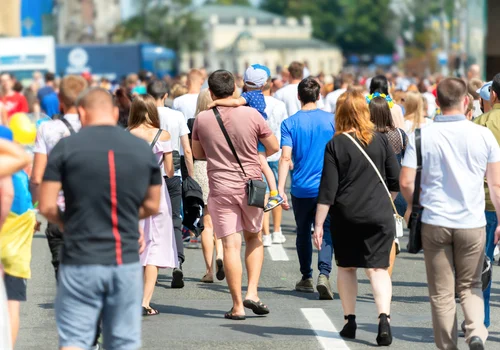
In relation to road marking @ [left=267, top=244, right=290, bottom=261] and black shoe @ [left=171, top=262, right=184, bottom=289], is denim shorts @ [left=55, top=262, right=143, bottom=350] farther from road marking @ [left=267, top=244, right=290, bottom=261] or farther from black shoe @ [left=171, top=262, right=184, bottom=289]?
road marking @ [left=267, top=244, right=290, bottom=261]

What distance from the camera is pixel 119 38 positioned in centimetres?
14138

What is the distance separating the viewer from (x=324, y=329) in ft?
27.6

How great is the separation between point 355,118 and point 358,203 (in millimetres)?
572

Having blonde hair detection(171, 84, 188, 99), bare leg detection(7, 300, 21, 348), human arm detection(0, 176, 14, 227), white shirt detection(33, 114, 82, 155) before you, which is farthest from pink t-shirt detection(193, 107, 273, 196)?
blonde hair detection(171, 84, 188, 99)

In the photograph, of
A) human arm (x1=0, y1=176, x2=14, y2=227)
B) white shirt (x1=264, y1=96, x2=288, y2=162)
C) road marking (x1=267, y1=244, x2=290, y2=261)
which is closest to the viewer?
human arm (x1=0, y1=176, x2=14, y2=227)

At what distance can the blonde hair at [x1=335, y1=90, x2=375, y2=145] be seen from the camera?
7906 mm

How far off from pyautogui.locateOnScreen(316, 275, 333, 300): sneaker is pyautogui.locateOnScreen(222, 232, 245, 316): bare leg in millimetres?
1057

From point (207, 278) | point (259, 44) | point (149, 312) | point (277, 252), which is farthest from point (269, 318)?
point (259, 44)

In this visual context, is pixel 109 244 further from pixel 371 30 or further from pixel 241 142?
pixel 371 30

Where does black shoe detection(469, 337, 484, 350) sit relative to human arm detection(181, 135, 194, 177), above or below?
below

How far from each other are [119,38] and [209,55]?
43.4 meters

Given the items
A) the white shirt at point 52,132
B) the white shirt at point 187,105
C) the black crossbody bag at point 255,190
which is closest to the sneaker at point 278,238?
the white shirt at point 187,105

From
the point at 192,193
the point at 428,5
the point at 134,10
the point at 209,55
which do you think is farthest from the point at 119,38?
the point at 192,193

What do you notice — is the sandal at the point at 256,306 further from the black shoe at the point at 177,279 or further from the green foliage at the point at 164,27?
the green foliage at the point at 164,27
